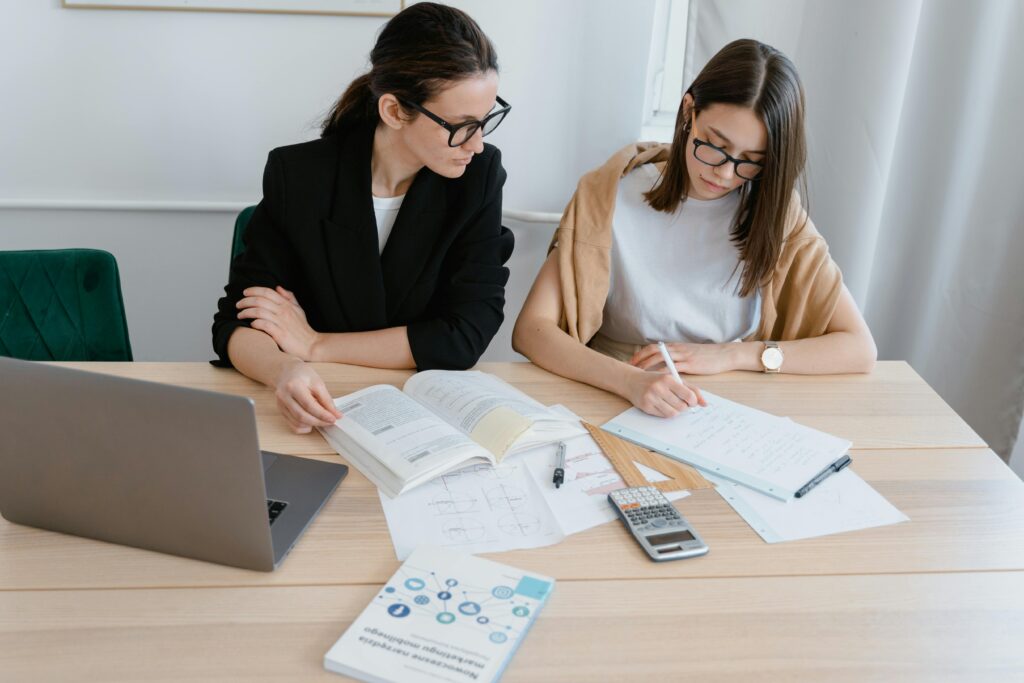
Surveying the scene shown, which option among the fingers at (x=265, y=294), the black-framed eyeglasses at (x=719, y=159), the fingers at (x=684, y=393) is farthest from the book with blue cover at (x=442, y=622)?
the black-framed eyeglasses at (x=719, y=159)

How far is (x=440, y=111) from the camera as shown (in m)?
1.41

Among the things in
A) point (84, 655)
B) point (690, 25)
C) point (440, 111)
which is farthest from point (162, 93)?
point (84, 655)

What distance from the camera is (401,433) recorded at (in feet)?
3.87

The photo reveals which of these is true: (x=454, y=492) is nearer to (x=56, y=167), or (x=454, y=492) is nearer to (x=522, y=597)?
(x=522, y=597)

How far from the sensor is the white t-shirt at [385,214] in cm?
160

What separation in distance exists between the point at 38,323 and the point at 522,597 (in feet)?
4.02

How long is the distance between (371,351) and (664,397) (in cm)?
51

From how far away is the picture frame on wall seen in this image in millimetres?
1937

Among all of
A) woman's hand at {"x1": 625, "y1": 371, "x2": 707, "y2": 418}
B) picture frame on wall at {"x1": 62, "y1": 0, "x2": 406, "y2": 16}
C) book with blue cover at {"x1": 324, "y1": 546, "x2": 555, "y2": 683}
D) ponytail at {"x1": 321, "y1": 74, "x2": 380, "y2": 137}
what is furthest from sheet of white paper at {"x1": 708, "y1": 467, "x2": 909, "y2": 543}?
picture frame on wall at {"x1": 62, "y1": 0, "x2": 406, "y2": 16}

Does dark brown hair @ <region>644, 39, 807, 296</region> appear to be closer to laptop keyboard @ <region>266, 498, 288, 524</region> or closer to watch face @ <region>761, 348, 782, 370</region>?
watch face @ <region>761, 348, 782, 370</region>

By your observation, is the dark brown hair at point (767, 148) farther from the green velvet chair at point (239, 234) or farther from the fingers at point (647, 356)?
the green velvet chair at point (239, 234)

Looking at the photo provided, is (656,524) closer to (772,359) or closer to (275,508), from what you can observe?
(275,508)

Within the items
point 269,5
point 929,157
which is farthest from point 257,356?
point 929,157

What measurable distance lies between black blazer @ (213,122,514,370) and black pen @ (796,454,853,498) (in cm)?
63
